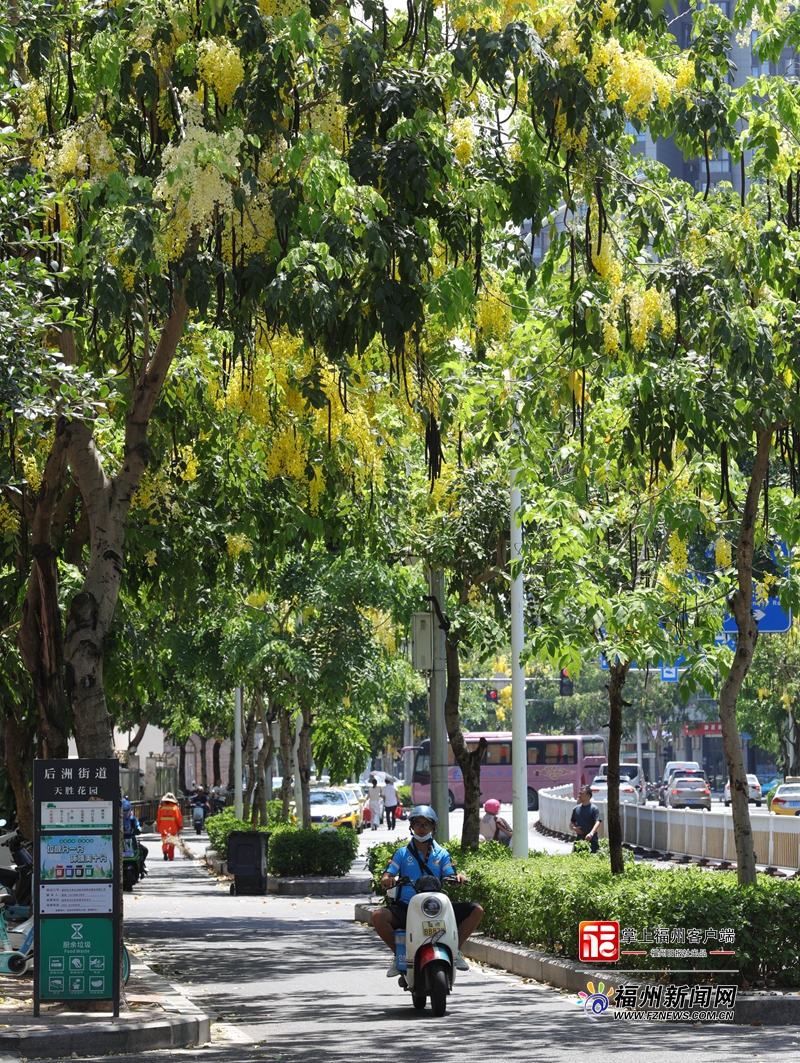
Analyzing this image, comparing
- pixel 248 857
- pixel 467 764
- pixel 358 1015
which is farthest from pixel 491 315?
pixel 248 857

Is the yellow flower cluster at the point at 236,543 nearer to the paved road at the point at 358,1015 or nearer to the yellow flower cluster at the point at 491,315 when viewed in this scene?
the yellow flower cluster at the point at 491,315

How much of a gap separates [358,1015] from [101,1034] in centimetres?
254

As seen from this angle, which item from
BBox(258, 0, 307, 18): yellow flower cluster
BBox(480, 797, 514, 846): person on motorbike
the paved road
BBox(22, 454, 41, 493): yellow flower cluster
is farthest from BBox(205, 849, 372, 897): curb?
BBox(258, 0, 307, 18): yellow flower cluster

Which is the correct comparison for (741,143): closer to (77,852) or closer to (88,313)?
(88,313)

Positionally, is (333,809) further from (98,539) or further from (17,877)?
(98,539)

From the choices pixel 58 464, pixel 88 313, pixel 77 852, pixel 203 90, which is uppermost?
pixel 203 90

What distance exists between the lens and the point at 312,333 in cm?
1034

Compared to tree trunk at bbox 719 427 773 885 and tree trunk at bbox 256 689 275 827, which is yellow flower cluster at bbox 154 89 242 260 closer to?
tree trunk at bbox 719 427 773 885

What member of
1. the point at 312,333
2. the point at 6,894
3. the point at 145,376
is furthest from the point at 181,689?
the point at 312,333

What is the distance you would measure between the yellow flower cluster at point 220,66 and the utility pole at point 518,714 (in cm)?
942

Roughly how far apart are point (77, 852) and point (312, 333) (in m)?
4.12

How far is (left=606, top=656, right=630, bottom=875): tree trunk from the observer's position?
16.1 metres

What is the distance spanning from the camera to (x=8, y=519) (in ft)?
52.5

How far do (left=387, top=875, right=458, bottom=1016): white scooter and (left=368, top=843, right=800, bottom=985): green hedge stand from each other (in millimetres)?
1621
